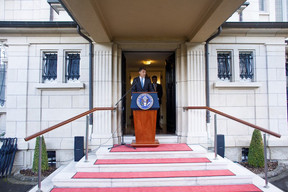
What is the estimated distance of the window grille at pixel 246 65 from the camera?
5.12 metres

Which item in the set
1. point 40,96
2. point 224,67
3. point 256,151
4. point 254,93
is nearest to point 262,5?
point 224,67

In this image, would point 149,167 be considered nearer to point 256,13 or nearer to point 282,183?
point 282,183

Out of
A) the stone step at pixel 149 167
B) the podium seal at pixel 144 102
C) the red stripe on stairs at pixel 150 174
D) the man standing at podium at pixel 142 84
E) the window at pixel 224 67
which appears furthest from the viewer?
the window at pixel 224 67

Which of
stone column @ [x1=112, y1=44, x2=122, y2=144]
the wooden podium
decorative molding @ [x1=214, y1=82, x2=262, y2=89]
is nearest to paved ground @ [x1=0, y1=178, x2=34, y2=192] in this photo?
stone column @ [x1=112, y1=44, x2=122, y2=144]

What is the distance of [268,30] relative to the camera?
491 centimetres

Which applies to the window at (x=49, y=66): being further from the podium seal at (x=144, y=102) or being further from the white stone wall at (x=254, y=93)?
the white stone wall at (x=254, y=93)

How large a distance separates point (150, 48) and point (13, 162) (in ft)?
15.1

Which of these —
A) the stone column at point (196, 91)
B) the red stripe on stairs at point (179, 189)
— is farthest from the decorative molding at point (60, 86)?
the stone column at point (196, 91)

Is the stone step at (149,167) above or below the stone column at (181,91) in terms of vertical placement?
below

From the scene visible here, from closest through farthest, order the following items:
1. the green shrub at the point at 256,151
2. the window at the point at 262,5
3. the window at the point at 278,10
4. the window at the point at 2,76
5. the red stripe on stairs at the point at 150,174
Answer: the red stripe on stairs at the point at 150,174, the green shrub at the point at 256,151, the window at the point at 2,76, the window at the point at 262,5, the window at the point at 278,10

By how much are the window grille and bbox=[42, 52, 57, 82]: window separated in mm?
5162

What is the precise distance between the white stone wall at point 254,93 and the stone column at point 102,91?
2.71 m

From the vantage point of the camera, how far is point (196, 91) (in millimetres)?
4695

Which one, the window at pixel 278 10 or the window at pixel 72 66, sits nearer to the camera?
the window at pixel 72 66
